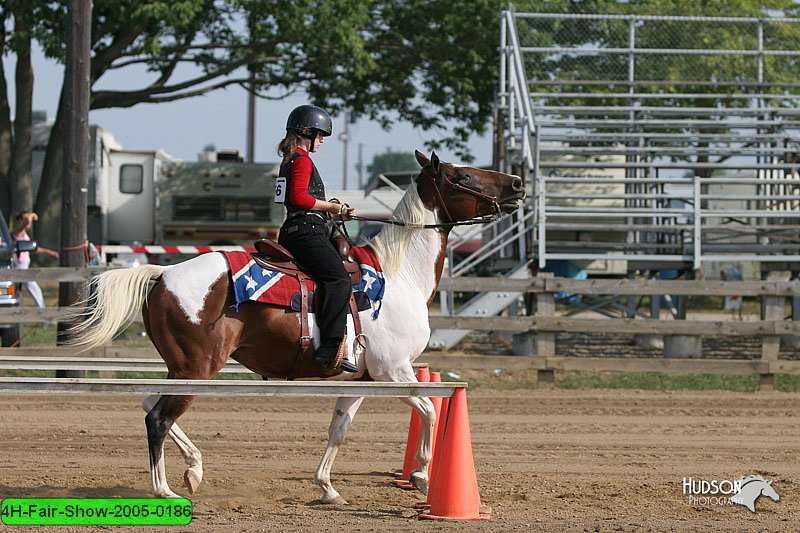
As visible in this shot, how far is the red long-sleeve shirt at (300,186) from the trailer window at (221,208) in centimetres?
2123

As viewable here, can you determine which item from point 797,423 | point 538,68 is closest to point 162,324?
point 797,423

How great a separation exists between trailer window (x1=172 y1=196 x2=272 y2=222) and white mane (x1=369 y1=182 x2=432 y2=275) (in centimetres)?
2082

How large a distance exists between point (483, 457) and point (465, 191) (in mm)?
2674

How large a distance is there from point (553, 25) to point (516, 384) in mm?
10105

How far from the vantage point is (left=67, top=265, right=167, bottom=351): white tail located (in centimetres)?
701

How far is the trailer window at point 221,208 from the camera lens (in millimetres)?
28266

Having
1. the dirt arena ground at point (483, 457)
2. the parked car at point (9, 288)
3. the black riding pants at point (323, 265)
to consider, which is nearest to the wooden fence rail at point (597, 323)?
the dirt arena ground at point (483, 457)

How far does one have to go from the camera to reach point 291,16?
2312cm

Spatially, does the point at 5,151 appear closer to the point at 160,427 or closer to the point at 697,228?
the point at 697,228

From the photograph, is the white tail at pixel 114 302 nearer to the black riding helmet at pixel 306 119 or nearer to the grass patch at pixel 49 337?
the black riding helmet at pixel 306 119

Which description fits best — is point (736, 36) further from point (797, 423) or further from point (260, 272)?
point (260, 272)

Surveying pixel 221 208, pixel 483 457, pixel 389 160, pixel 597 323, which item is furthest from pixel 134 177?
pixel 389 160

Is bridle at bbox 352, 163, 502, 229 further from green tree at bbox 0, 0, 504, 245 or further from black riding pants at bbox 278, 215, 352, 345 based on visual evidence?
green tree at bbox 0, 0, 504, 245

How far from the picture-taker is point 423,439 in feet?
24.3
